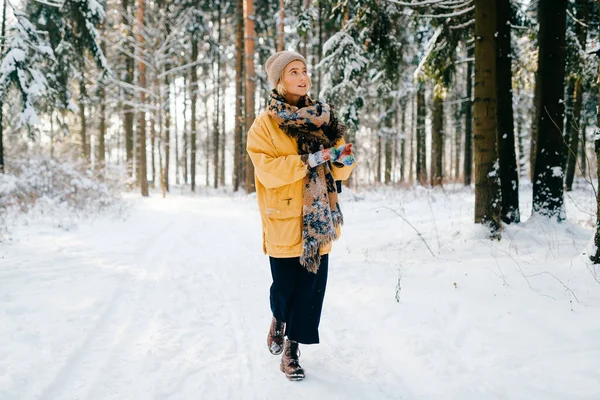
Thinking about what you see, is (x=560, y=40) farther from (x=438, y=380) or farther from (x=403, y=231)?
(x=438, y=380)

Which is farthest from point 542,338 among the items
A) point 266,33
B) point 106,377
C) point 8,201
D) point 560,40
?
point 266,33

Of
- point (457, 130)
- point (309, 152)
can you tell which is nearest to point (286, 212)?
point (309, 152)

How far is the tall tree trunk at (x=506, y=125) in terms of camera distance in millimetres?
6227

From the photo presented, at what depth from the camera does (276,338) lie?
9.60ft

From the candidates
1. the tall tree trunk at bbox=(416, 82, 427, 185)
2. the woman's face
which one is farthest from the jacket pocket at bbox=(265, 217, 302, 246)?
Answer: the tall tree trunk at bbox=(416, 82, 427, 185)

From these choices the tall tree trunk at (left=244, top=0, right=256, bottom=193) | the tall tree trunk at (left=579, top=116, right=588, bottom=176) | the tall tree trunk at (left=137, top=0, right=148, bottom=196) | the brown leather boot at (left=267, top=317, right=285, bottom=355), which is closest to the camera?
the brown leather boot at (left=267, top=317, right=285, bottom=355)

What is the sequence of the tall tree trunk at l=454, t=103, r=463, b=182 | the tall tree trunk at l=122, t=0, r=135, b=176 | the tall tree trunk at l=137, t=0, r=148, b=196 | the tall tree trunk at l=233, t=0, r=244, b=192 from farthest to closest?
the tall tree trunk at l=454, t=103, r=463, b=182
the tall tree trunk at l=233, t=0, r=244, b=192
the tall tree trunk at l=122, t=0, r=135, b=176
the tall tree trunk at l=137, t=0, r=148, b=196

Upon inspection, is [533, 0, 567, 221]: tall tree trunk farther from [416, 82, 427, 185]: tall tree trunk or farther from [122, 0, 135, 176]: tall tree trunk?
[122, 0, 135, 176]: tall tree trunk

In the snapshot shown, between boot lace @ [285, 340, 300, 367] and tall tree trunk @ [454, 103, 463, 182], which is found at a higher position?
tall tree trunk @ [454, 103, 463, 182]


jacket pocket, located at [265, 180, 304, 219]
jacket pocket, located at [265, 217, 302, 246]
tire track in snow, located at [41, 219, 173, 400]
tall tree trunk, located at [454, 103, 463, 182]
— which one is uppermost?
tall tree trunk, located at [454, 103, 463, 182]

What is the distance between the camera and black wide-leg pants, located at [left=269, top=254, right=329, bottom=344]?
2.70 metres

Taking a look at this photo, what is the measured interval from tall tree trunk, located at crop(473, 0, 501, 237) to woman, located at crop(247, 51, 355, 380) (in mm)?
3911

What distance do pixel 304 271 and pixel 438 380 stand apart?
45.8 inches

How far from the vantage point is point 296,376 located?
263 cm
